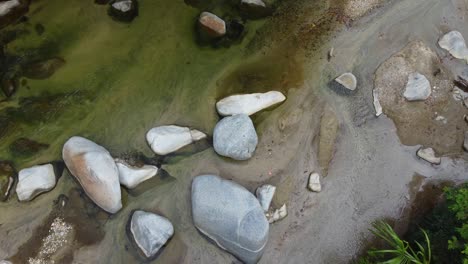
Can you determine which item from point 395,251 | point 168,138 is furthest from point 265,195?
point 395,251

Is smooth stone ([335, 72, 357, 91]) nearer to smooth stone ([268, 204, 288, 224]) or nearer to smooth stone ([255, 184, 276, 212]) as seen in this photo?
smooth stone ([255, 184, 276, 212])

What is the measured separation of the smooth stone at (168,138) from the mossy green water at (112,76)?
113mm

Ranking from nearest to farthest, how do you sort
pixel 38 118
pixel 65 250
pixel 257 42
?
pixel 65 250
pixel 38 118
pixel 257 42

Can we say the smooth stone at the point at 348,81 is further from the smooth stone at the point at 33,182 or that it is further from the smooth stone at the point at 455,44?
the smooth stone at the point at 33,182

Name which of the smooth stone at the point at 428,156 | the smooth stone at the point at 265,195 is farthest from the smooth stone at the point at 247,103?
the smooth stone at the point at 428,156

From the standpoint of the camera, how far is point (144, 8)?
4469mm

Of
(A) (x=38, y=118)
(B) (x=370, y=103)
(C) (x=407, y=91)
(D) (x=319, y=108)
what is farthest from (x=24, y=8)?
(C) (x=407, y=91)

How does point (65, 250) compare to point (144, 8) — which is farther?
point (144, 8)

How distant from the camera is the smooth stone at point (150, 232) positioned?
12.5 ft

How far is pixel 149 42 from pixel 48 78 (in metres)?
1.09

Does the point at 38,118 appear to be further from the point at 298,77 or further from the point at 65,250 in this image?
the point at 298,77

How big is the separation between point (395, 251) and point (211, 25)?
2.83 meters

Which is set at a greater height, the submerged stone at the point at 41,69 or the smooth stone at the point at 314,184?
the submerged stone at the point at 41,69

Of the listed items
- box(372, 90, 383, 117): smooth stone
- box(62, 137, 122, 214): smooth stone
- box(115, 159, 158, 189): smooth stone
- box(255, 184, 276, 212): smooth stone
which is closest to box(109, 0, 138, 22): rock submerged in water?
box(62, 137, 122, 214): smooth stone
